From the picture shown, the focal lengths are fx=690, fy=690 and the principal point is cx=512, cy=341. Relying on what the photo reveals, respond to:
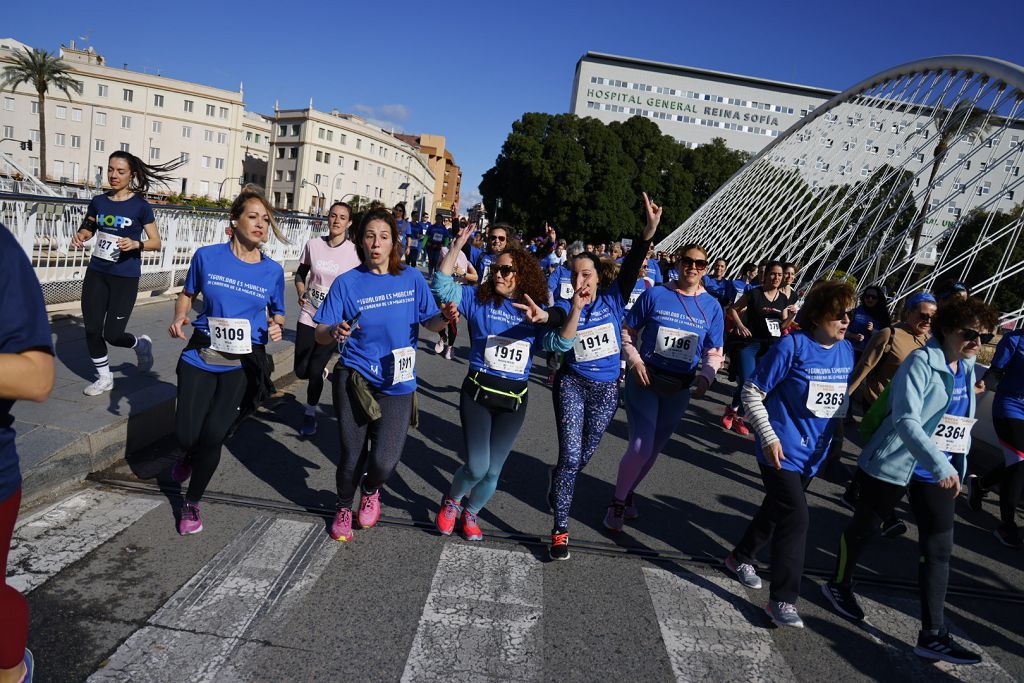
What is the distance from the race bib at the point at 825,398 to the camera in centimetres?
371

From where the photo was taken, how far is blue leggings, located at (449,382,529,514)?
409cm

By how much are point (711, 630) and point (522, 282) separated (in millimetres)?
2189

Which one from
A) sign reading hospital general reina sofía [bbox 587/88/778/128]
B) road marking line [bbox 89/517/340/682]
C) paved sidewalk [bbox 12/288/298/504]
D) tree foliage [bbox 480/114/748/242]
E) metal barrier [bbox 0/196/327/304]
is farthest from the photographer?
sign reading hospital general reina sofía [bbox 587/88/778/128]

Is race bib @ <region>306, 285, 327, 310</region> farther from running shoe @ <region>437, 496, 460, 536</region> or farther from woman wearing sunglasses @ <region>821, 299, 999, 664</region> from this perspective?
woman wearing sunglasses @ <region>821, 299, 999, 664</region>

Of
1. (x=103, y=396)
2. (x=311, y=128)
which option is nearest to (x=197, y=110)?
(x=311, y=128)

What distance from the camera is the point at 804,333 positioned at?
3809 millimetres

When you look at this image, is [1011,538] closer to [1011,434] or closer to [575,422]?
[1011,434]

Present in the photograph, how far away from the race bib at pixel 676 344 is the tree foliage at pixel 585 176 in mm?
47806

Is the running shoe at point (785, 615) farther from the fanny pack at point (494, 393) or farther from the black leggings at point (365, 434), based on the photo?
the black leggings at point (365, 434)

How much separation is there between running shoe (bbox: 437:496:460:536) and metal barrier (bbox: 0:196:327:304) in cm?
516

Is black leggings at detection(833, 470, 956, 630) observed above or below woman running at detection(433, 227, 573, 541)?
below

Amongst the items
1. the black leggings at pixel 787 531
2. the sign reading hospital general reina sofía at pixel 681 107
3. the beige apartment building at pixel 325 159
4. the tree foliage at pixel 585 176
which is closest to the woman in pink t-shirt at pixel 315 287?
the black leggings at pixel 787 531

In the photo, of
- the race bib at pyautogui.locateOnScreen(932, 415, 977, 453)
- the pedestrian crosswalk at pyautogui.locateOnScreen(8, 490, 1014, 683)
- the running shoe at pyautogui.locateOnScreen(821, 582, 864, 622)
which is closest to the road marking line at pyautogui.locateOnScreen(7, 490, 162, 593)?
the pedestrian crosswalk at pyautogui.locateOnScreen(8, 490, 1014, 683)

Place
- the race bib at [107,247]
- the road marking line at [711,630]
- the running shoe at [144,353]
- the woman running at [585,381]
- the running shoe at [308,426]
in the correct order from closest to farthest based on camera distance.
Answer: the road marking line at [711,630], the woman running at [585,381], the race bib at [107,247], the running shoe at [308,426], the running shoe at [144,353]
